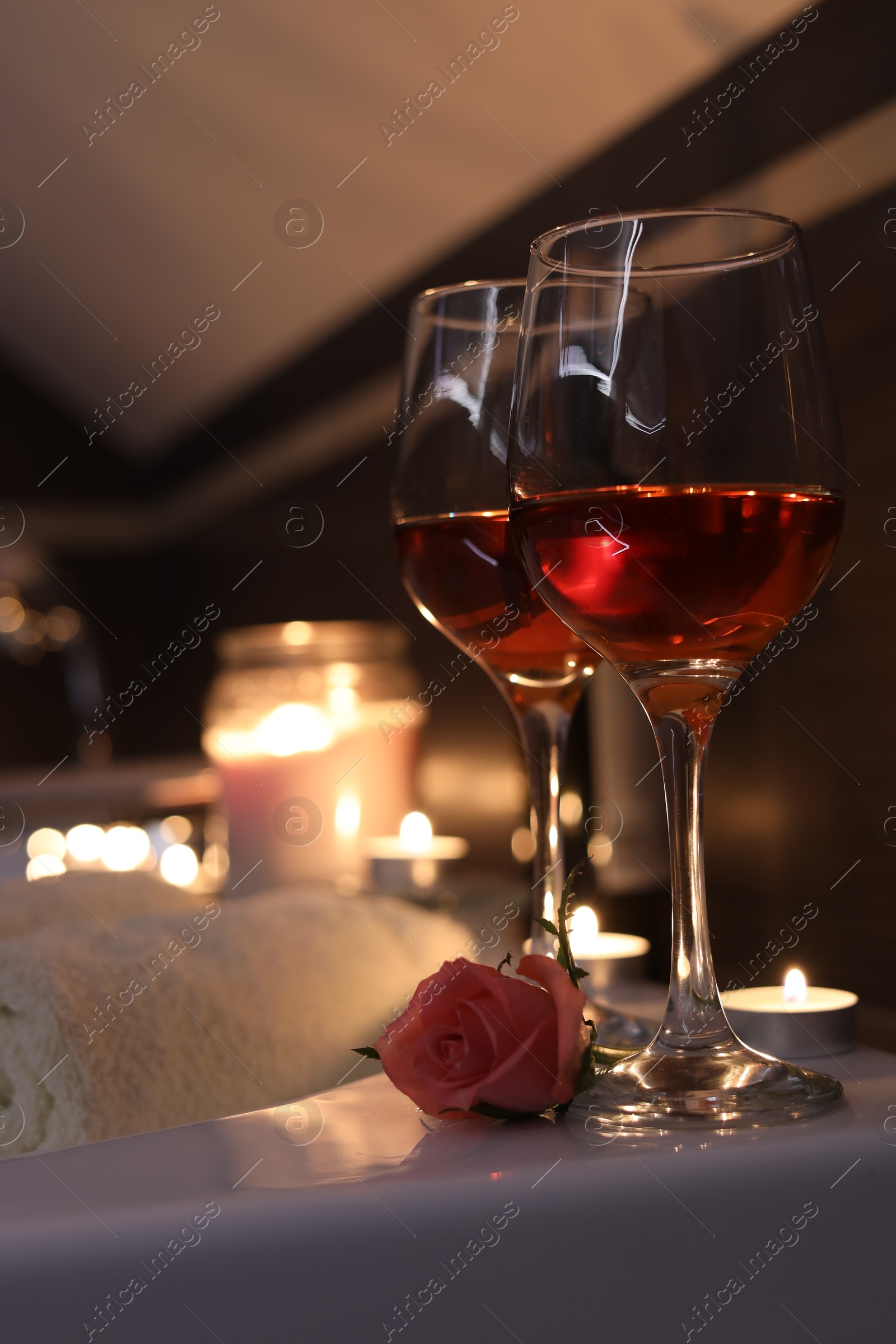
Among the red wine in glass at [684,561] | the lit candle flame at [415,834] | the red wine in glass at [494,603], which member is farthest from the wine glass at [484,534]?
the lit candle flame at [415,834]

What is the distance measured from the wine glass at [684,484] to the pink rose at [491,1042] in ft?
0.05

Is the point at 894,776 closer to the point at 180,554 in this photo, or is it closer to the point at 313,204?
the point at 313,204

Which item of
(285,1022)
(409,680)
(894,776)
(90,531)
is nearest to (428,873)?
(894,776)

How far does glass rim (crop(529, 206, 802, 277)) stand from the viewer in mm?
312

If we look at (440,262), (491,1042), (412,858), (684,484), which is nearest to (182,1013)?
(491,1042)

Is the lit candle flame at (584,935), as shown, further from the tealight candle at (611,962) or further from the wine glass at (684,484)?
the wine glass at (684,484)

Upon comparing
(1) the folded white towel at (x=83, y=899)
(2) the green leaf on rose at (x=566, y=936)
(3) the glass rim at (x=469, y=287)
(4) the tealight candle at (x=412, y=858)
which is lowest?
(4) the tealight candle at (x=412, y=858)

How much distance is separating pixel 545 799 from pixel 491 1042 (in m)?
0.16

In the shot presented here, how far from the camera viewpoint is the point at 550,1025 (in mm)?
321

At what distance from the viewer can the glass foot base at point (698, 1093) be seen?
31 cm

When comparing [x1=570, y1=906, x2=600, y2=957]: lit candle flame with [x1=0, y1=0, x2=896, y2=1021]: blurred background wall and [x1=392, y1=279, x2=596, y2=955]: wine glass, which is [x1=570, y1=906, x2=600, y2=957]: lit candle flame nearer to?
[x1=392, y1=279, x2=596, y2=955]: wine glass

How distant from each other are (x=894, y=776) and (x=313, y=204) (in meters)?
1.24

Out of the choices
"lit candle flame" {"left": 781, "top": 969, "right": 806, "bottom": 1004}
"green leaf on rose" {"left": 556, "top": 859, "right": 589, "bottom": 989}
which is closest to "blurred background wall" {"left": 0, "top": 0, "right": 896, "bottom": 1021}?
"lit candle flame" {"left": 781, "top": 969, "right": 806, "bottom": 1004}

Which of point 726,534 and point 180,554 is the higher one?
point 180,554
